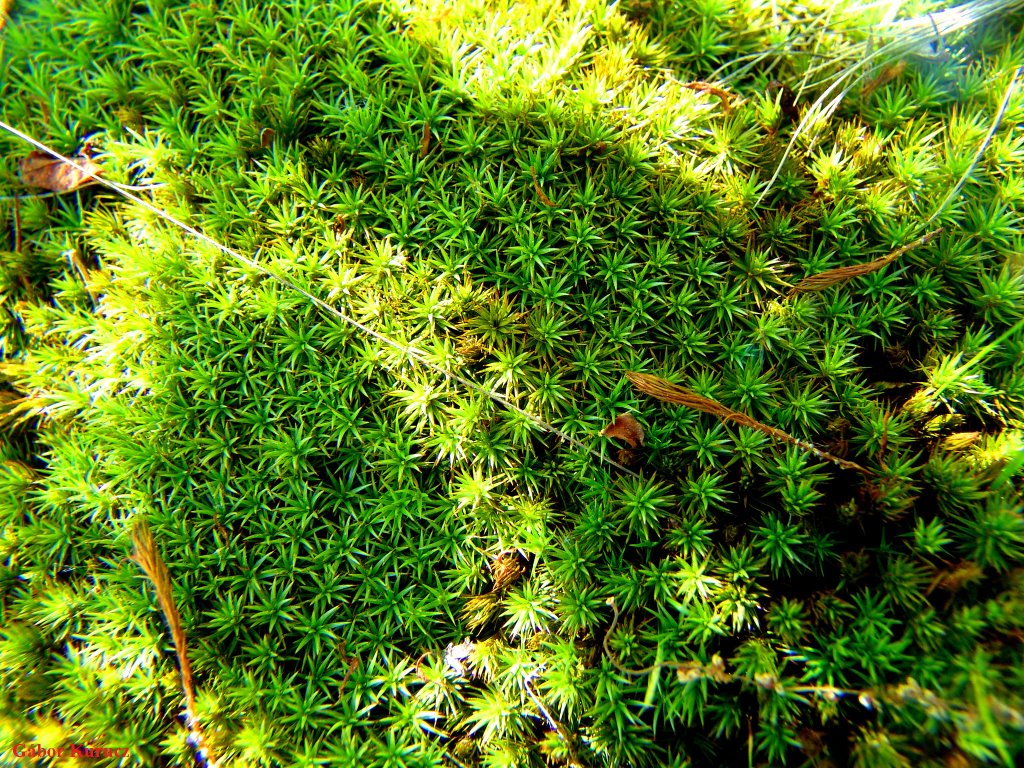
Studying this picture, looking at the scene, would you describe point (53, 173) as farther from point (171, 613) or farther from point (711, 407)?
point (711, 407)

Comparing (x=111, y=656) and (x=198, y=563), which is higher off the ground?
(x=198, y=563)

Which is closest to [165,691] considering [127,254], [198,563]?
[198,563]

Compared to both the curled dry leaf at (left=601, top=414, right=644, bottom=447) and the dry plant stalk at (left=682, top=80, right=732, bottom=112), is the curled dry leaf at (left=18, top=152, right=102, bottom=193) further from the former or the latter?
the dry plant stalk at (left=682, top=80, right=732, bottom=112)

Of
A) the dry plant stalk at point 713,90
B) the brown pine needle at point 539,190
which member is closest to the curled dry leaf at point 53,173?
the brown pine needle at point 539,190

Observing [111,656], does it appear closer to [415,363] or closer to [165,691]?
Answer: [165,691]

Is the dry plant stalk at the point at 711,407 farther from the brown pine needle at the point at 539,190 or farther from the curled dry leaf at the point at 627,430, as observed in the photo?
the brown pine needle at the point at 539,190
